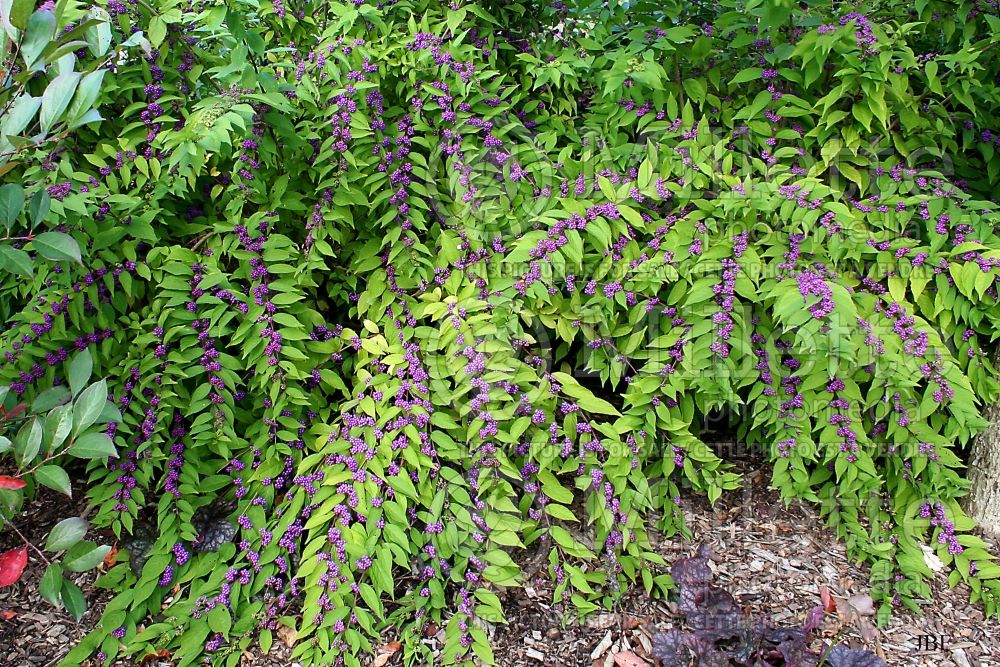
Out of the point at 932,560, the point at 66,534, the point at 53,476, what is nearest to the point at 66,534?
the point at 66,534

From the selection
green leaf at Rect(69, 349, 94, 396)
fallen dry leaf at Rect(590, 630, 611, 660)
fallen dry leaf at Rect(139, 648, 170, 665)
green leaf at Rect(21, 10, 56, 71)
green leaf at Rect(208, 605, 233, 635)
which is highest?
green leaf at Rect(21, 10, 56, 71)

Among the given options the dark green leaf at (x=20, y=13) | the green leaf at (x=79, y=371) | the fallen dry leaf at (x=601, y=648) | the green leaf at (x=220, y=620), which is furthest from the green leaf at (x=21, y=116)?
the fallen dry leaf at (x=601, y=648)

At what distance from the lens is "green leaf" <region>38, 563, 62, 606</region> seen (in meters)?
A: 1.31

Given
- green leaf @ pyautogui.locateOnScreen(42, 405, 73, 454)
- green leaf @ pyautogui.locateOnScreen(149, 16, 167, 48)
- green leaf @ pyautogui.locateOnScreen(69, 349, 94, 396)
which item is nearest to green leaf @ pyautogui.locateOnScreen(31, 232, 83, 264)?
green leaf @ pyautogui.locateOnScreen(69, 349, 94, 396)

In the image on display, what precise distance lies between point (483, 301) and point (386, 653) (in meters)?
1.25

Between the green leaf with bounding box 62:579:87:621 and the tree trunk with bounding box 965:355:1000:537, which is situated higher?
the green leaf with bounding box 62:579:87:621

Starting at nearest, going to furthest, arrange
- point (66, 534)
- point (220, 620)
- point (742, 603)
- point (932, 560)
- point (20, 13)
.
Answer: point (20, 13) < point (66, 534) < point (220, 620) < point (742, 603) < point (932, 560)

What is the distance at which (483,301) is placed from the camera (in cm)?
251

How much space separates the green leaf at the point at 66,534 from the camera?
1.32 metres

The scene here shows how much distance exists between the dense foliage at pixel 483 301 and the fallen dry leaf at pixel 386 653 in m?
0.07

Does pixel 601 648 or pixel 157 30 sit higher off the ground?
pixel 157 30

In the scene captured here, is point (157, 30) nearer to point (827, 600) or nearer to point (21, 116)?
point (21, 116)

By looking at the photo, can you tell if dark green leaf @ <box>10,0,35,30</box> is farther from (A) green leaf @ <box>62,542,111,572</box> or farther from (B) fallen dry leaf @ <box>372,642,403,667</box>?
(B) fallen dry leaf @ <box>372,642,403,667</box>

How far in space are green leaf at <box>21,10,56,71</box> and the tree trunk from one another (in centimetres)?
320
